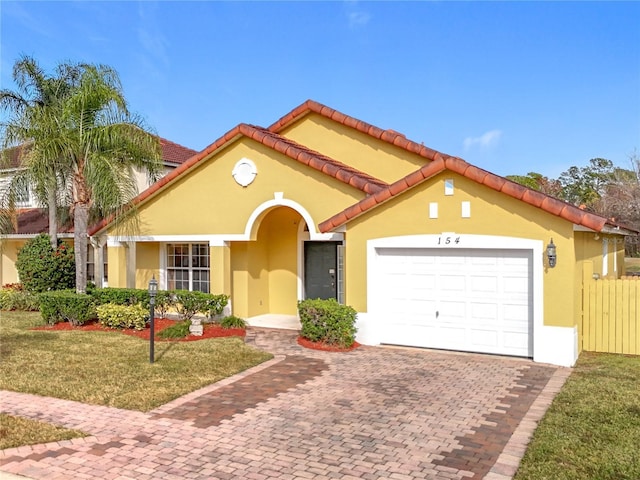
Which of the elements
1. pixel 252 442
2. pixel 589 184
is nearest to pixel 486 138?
pixel 589 184

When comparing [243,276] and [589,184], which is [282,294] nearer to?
[243,276]

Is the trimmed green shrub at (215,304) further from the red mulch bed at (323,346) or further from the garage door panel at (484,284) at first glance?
the garage door panel at (484,284)

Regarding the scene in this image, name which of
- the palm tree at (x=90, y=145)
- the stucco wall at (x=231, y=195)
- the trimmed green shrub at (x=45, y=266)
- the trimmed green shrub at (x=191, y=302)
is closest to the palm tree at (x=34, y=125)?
the palm tree at (x=90, y=145)

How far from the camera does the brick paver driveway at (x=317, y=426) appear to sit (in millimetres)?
6031

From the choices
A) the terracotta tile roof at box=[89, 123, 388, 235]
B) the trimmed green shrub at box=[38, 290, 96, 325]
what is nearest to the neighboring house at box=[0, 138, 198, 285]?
the terracotta tile roof at box=[89, 123, 388, 235]

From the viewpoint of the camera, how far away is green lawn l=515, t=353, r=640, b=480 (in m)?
5.82

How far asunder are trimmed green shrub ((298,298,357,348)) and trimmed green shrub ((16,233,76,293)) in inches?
401

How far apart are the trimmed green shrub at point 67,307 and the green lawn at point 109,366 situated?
0.73 metres

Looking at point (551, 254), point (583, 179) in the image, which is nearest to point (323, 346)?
point (551, 254)

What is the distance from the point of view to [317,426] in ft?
24.1

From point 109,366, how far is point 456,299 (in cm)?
741

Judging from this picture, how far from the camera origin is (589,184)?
71.8 meters

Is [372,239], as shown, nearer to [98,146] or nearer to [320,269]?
[320,269]

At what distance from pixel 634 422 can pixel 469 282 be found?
15.8 ft
